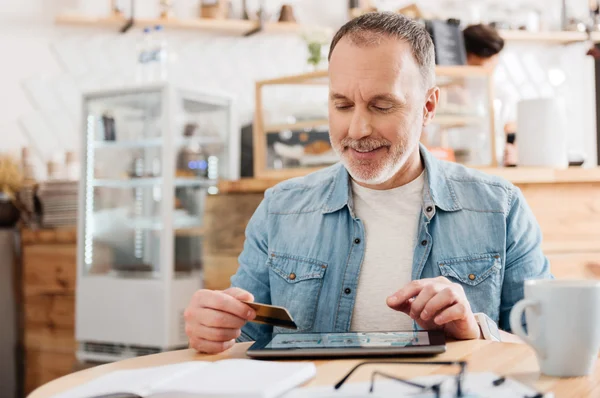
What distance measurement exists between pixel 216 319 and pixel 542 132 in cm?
200

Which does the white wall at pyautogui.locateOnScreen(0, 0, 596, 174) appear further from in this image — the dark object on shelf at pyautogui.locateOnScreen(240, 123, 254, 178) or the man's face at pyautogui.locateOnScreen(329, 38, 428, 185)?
the man's face at pyautogui.locateOnScreen(329, 38, 428, 185)

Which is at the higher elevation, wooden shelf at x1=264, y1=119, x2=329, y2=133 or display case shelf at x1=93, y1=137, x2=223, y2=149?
display case shelf at x1=93, y1=137, x2=223, y2=149

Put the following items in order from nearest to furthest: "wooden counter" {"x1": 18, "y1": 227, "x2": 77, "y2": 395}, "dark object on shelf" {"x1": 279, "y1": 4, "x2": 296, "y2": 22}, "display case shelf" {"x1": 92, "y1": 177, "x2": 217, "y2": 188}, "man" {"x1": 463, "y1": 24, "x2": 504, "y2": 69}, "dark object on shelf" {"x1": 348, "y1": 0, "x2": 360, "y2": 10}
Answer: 1. "man" {"x1": 463, "y1": 24, "x2": 504, "y2": 69}
2. "display case shelf" {"x1": 92, "y1": 177, "x2": 217, "y2": 188}
3. "wooden counter" {"x1": 18, "y1": 227, "x2": 77, "y2": 395}
4. "dark object on shelf" {"x1": 279, "y1": 4, "x2": 296, "y2": 22}
5. "dark object on shelf" {"x1": 348, "y1": 0, "x2": 360, "y2": 10}

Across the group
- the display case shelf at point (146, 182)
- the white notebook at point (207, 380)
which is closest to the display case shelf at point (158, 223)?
the display case shelf at point (146, 182)

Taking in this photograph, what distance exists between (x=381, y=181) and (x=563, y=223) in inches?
57.6

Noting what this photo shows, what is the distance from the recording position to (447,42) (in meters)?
3.17

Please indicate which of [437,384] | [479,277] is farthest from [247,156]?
[437,384]

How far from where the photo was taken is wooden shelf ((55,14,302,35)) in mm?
5156

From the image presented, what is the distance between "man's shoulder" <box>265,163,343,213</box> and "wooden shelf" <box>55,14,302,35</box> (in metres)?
3.95

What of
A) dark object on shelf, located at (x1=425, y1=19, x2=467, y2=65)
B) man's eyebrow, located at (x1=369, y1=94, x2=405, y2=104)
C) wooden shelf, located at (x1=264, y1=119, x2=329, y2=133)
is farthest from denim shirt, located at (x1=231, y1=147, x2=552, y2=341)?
dark object on shelf, located at (x1=425, y1=19, x2=467, y2=65)

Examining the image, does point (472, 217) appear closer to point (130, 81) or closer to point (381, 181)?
point (381, 181)

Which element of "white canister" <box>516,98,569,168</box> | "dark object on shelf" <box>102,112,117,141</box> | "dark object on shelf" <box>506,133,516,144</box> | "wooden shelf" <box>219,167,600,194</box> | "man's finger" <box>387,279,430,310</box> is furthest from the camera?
"dark object on shelf" <box>102,112,117,141</box>

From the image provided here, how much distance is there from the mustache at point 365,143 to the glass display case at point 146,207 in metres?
2.73

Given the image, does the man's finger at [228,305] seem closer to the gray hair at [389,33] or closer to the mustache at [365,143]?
the mustache at [365,143]
